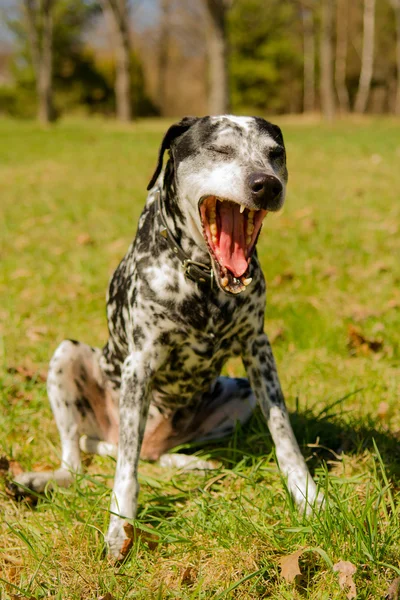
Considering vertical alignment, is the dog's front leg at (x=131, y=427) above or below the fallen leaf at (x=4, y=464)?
above

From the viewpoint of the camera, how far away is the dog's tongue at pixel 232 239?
2594 millimetres

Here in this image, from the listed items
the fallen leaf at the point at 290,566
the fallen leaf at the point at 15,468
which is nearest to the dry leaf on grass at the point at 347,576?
the fallen leaf at the point at 290,566

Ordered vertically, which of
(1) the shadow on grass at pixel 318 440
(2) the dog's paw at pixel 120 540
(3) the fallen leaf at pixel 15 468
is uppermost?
(2) the dog's paw at pixel 120 540

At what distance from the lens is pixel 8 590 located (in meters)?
2.39

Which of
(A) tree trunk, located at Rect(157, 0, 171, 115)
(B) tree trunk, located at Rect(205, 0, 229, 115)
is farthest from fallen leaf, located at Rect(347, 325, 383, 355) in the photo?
(A) tree trunk, located at Rect(157, 0, 171, 115)

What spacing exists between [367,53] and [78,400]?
1667 inches

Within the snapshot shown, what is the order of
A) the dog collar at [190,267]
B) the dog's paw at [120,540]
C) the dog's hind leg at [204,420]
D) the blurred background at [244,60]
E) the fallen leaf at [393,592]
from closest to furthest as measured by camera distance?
the fallen leaf at [393,592]
the dog's paw at [120,540]
the dog collar at [190,267]
the dog's hind leg at [204,420]
the blurred background at [244,60]

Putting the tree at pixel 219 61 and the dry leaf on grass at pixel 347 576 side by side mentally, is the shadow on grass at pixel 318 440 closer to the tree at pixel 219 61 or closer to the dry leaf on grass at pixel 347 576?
the dry leaf on grass at pixel 347 576

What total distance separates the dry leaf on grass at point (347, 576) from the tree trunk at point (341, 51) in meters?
43.6

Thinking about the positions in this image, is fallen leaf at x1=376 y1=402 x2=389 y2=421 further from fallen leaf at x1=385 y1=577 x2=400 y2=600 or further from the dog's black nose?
the dog's black nose

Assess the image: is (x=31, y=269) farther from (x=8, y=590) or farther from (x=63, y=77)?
(x=63, y=77)

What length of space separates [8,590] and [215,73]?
1912 cm

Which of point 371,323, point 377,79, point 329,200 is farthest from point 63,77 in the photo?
point 371,323

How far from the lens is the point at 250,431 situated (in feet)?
11.4
